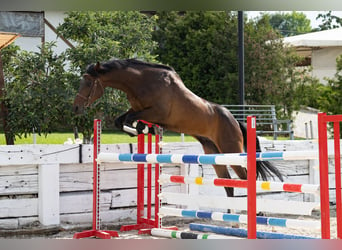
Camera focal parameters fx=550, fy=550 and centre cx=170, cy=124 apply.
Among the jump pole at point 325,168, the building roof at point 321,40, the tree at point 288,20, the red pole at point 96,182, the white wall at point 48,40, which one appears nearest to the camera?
the jump pole at point 325,168

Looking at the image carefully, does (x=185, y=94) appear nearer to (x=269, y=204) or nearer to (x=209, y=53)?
(x=269, y=204)

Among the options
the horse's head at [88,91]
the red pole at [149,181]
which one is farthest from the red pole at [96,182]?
the red pole at [149,181]

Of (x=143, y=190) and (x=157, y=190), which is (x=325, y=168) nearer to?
(x=157, y=190)

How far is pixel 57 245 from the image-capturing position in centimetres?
115

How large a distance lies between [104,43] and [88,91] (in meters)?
1.92

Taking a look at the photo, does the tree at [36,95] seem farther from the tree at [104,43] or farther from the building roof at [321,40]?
the building roof at [321,40]

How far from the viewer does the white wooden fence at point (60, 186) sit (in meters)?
3.30

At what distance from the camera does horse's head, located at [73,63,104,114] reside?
329cm

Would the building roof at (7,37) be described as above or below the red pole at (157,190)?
above

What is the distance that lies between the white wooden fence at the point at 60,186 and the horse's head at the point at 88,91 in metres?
0.32

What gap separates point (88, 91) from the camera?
3.30m

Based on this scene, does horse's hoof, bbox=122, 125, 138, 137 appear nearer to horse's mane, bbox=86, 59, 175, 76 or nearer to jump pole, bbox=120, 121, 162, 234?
jump pole, bbox=120, 121, 162, 234

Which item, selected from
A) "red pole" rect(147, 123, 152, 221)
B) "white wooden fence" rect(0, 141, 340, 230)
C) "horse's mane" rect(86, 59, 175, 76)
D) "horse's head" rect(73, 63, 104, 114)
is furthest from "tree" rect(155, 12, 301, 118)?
"horse's head" rect(73, 63, 104, 114)

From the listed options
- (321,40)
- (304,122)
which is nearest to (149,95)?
(321,40)
